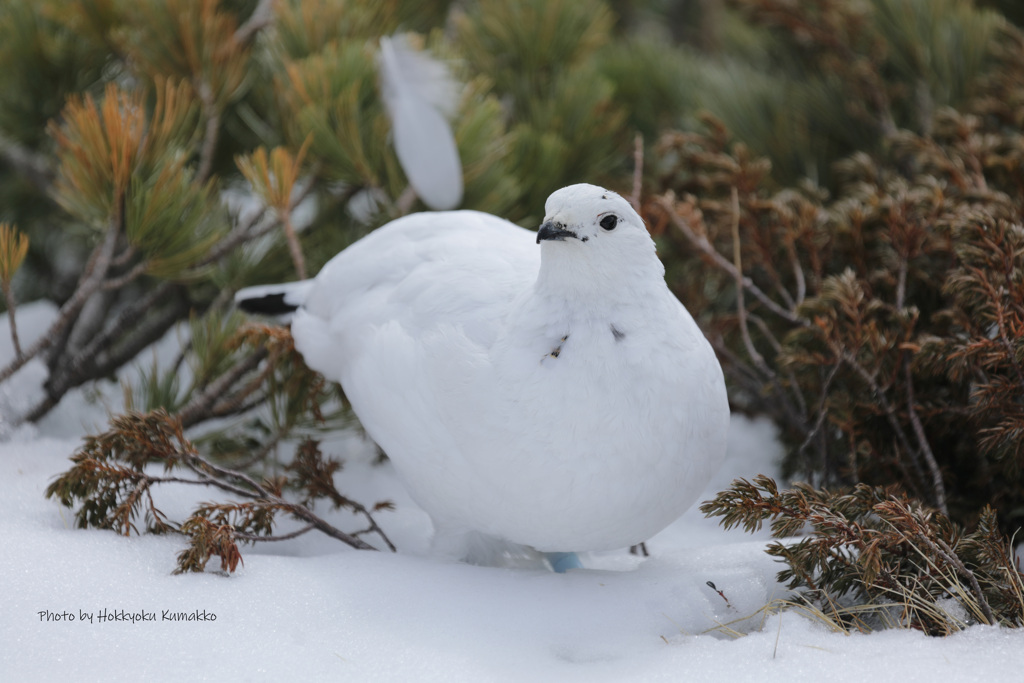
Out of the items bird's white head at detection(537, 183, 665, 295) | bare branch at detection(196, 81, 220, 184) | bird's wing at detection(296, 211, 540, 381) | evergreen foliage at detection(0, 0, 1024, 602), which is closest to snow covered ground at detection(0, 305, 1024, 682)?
evergreen foliage at detection(0, 0, 1024, 602)

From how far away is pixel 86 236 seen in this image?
7.45 feet

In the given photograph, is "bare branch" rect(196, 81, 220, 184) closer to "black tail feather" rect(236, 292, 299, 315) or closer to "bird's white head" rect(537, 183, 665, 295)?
"black tail feather" rect(236, 292, 299, 315)

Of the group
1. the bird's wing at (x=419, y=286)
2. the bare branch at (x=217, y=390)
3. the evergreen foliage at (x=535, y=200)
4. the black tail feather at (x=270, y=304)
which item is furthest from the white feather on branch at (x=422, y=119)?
the bare branch at (x=217, y=390)

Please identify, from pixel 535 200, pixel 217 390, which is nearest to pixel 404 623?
pixel 217 390

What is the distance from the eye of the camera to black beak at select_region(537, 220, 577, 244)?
124cm

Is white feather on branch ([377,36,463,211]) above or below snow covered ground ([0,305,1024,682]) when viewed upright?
above

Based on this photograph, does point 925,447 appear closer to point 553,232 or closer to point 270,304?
point 553,232

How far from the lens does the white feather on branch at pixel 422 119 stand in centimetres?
183

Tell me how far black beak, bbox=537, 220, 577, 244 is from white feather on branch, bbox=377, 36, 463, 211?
0.66 m

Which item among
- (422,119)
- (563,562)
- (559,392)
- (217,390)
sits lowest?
(563,562)

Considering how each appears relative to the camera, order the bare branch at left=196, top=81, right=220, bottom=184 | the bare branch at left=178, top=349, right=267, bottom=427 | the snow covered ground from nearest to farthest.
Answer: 1. the snow covered ground
2. the bare branch at left=178, top=349, right=267, bottom=427
3. the bare branch at left=196, top=81, right=220, bottom=184

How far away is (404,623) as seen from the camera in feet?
4.18

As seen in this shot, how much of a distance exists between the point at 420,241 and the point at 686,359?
0.57 m

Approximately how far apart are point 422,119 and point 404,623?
1.04 metres
